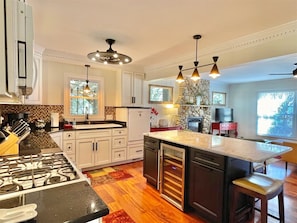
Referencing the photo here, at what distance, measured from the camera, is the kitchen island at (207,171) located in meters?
1.89

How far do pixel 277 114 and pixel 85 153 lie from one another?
6603 millimetres

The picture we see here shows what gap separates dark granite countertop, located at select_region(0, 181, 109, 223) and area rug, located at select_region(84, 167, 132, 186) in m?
2.42

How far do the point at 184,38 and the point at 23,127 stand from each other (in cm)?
251

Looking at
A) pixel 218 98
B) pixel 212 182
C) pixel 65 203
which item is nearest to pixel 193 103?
pixel 218 98

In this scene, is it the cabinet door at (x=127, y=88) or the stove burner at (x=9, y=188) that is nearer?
the stove burner at (x=9, y=188)

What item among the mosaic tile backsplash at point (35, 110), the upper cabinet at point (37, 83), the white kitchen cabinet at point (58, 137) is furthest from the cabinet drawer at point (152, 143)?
the mosaic tile backsplash at point (35, 110)

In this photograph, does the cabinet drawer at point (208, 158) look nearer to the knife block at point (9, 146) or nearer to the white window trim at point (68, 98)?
the knife block at point (9, 146)

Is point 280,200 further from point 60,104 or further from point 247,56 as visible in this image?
point 60,104

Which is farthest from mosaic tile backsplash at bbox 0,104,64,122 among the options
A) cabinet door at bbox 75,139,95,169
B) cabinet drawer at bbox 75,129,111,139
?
cabinet door at bbox 75,139,95,169

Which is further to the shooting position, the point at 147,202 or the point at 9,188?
the point at 147,202

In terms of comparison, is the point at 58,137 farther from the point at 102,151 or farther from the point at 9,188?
the point at 9,188

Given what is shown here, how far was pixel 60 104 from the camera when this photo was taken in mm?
3992

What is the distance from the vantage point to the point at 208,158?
80.8 inches

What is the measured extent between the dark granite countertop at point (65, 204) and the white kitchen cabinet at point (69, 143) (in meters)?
2.70
